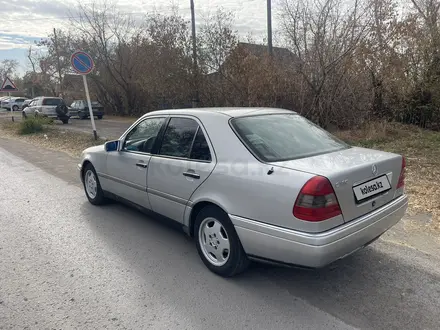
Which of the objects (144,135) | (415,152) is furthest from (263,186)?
(415,152)

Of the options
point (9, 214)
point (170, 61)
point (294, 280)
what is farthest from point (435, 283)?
point (170, 61)

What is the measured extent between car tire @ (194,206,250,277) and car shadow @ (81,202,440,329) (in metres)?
0.12

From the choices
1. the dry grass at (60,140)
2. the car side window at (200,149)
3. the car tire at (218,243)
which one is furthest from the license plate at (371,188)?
the dry grass at (60,140)

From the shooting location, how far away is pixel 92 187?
17.3ft

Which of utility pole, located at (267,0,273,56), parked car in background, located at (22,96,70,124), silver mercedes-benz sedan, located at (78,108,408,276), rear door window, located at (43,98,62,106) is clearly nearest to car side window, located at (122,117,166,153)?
silver mercedes-benz sedan, located at (78,108,408,276)

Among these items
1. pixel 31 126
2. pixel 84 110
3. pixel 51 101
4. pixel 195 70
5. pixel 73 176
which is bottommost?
pixel 73 176

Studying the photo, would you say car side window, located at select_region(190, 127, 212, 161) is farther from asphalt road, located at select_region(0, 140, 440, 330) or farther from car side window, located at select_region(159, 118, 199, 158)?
asphalt road, located at select_region(0, 140, 440, 330)

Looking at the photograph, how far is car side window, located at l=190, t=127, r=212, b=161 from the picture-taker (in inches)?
127

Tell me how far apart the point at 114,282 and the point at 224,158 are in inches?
60.8

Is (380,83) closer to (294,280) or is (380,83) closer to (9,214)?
(294,280)

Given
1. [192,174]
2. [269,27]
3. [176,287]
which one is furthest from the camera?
[269,27]

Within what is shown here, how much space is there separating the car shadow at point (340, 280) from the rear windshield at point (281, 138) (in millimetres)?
1077

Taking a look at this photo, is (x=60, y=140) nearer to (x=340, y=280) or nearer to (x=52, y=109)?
(x=52, y=109)

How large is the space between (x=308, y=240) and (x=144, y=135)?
2.55 metres
